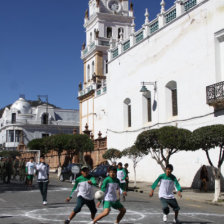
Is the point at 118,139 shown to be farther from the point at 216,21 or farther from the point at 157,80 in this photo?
the point at 216,21

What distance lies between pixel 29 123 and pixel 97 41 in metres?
27.0

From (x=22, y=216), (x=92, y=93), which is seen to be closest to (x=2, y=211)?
(x=22, y=216)

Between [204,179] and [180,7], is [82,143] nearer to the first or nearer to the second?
[180,7]

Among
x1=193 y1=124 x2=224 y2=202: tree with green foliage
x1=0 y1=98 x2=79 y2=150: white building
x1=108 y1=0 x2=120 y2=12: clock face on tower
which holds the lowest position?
x1=193 y1=124 x2=224 y2=202: tree with green foliage

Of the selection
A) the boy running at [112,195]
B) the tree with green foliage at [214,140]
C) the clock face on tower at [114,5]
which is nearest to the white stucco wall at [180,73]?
the tree with green foliage at [214,140]

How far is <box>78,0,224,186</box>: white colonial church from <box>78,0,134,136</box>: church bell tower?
4460 mm

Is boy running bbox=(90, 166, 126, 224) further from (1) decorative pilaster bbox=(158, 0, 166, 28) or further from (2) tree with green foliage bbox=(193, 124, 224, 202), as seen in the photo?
(1) decorative pilaster bbox=(158, 0, 166, 28)

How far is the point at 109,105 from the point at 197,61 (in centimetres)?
1317

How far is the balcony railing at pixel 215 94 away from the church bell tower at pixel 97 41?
2159cm

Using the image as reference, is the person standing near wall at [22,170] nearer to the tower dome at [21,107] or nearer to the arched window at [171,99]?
the arched window at [171,99]

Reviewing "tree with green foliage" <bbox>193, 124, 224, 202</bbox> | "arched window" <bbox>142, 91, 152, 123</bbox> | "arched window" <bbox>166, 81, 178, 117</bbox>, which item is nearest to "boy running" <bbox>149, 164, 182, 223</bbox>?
"tree with green foliage" <bbox>193, 124, 224, 202</bbox>

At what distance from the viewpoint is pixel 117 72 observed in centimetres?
3384

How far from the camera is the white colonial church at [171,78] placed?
73.1 ft

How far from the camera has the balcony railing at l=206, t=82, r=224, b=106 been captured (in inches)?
819
